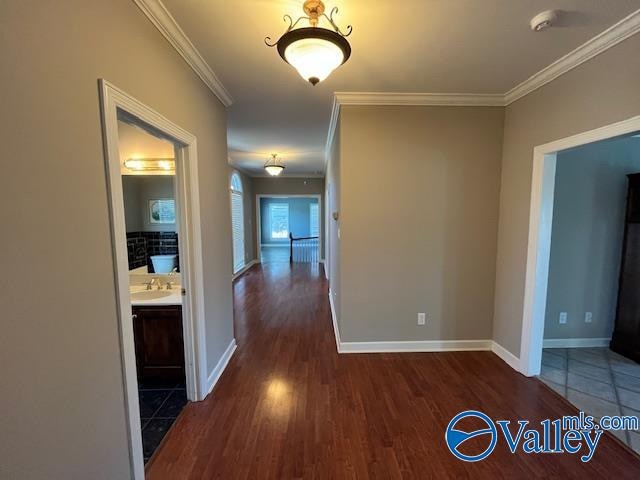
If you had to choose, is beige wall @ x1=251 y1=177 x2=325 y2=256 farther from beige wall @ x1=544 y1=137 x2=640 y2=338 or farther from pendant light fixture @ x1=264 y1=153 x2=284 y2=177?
beige wall @ x1=544 y1=137 x2=640 y2=338

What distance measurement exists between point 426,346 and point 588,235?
6.85 ft

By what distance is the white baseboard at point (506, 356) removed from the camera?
8.85 feet

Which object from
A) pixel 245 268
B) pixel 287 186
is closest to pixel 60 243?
pixel 245 268

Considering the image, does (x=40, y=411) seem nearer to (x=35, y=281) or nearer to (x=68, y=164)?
(x=35, y=281)

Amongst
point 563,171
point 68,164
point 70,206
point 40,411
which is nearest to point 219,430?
point 40,411

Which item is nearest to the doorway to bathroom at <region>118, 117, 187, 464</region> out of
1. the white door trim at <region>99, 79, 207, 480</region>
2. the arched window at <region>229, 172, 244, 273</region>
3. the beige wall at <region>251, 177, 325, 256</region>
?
the white door trim at <region>99, 79, 207, 480</region>

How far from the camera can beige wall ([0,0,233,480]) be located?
2.77 ft

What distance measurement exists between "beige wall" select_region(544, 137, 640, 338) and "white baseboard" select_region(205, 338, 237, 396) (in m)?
3.48

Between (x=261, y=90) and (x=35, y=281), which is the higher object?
(x=261, y=90)

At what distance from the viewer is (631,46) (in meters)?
1.72

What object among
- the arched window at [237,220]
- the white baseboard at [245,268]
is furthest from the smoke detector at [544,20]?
the white baseboard at [245,268]

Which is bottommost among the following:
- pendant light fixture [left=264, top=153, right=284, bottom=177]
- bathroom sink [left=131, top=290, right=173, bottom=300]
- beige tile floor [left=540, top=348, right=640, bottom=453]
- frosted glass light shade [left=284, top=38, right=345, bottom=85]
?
beige tile floor [left=540, top=348, right=640, bottom=453]

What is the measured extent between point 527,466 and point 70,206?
8.97 ft

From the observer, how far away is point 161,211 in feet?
9.77
